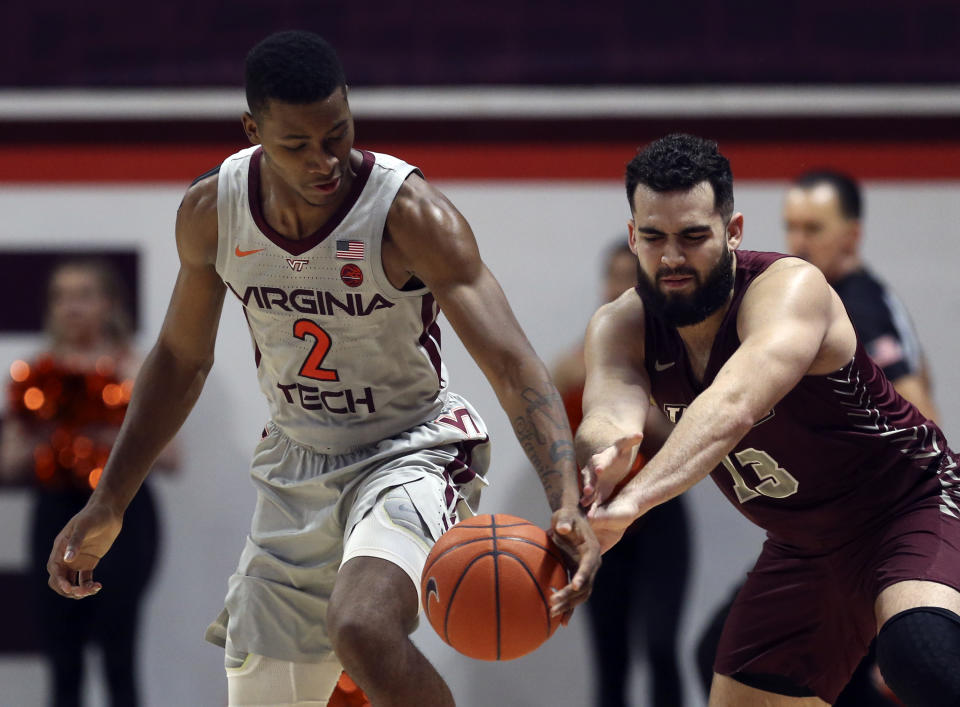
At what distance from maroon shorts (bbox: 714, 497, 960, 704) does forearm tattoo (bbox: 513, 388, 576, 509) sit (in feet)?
3.07

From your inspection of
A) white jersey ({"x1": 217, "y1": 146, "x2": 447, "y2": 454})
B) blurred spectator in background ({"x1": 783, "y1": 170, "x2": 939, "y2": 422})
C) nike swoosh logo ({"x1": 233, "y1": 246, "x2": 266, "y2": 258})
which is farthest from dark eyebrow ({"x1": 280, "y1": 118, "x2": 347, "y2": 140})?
blurred spectator in background ({"x1": 783, "y1": 170, "x2": 939, "y2": 422})

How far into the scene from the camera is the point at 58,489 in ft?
16.0

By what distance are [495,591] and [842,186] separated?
3150 millimetres

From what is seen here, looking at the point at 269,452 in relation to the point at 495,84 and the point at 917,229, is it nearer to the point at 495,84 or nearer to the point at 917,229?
the point at 495,84

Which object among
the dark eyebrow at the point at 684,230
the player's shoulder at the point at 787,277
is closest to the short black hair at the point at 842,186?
the player's shoulder at the point at 787,277

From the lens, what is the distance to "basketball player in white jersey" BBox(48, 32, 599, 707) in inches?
111

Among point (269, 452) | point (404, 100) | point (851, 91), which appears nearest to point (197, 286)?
point (269, 452)

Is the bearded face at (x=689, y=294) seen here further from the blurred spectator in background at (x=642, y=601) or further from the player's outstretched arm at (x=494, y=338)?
the blurred spectator in background at (x=642, y=601)

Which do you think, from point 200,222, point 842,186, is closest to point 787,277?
point 200,222

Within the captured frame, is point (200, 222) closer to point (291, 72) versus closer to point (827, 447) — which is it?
point (291, 72)

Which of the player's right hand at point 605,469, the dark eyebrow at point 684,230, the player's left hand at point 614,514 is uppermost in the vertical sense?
the dark eyebrow at point 684,230

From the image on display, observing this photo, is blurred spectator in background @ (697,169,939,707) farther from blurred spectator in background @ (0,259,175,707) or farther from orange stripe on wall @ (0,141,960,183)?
blurred spectator in background @ (0,259,175,707)

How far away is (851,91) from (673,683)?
277cm

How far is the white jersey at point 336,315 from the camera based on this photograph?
300 cm
